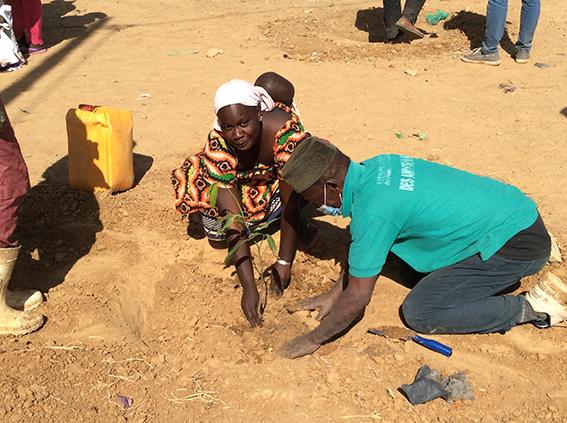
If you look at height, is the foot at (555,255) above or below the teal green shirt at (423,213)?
below

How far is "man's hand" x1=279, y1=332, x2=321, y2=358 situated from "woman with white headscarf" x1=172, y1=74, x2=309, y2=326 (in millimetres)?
300

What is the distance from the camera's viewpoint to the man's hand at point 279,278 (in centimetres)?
354

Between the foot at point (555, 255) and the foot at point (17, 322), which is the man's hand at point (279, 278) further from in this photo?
the foot at point (555, 255)

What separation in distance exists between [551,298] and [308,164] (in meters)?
1.45

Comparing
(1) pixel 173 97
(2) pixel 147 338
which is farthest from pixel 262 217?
(1) pixel 173 97

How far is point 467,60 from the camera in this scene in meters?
6.89

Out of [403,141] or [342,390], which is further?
[403,141]

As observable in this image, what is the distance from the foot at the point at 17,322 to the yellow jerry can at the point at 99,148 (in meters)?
1.37

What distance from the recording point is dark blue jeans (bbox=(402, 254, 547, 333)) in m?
2.99

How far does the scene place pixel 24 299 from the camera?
3.18 m

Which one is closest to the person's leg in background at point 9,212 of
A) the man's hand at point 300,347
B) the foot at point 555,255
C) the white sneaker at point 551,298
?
the man's hand at point 300,347

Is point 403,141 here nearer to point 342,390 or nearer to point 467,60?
point 467,60

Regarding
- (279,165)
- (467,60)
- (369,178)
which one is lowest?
(467,60)

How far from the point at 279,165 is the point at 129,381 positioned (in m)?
1.33
